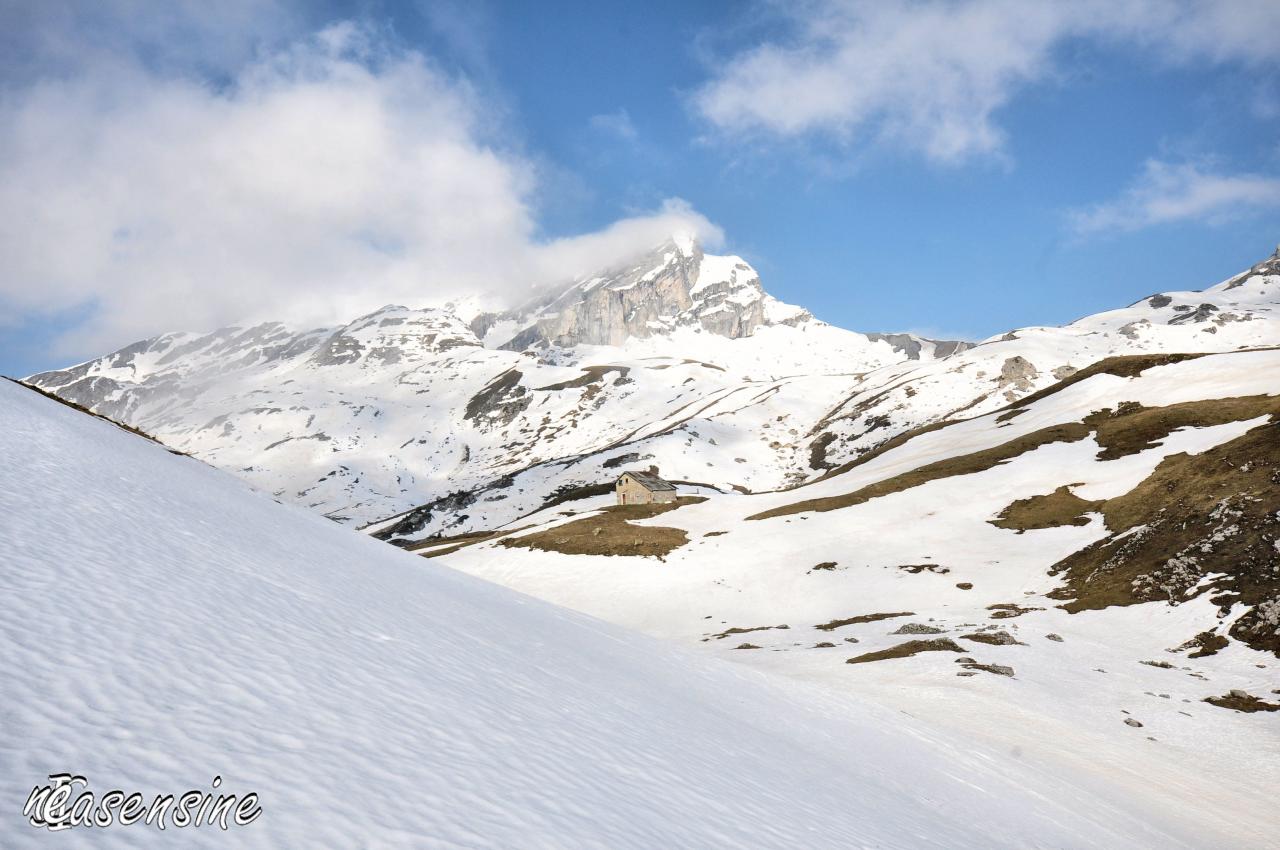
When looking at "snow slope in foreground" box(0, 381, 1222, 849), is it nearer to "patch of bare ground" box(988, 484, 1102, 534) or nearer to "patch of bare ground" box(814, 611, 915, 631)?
"patch of bare ground" box(814, 611, 915, 631)

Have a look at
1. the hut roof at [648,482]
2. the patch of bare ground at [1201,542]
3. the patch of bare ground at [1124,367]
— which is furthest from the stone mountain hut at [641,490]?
the patch of bare ground at [1201,542]

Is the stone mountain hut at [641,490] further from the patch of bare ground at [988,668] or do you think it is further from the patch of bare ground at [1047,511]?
the patch of bare ground at [988,668]

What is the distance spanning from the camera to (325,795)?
4352 mm

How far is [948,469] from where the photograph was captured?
225ft

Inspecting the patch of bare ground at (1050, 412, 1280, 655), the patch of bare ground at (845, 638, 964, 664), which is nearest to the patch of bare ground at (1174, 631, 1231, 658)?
the patch of bare ground at (1050, 412, 1280, 655)

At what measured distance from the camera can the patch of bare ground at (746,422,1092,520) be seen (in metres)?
66.5

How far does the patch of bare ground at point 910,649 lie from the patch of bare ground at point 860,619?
7.61 meters

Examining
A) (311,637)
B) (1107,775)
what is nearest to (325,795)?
(311,637)

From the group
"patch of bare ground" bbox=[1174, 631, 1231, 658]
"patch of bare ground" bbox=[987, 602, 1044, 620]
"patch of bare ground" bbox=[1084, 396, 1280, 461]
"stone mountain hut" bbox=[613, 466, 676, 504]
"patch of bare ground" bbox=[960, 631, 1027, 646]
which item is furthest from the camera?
"stone mountain hut" bbox=[613, 466, 676, 504]

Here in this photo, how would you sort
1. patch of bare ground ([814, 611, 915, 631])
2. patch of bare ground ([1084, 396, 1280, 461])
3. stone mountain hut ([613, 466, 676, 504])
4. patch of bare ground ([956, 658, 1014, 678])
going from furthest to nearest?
stone mountain hut ([613, 466, 676, 504])
patch of bare ground ([1084, 396, 1280, 461])
patch of bare ground ([814, 611, 915, 631])
patch of bare ground ([956, 658, 1014, 678])

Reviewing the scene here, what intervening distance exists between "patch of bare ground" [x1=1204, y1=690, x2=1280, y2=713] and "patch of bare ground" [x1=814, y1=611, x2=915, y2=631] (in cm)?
1638

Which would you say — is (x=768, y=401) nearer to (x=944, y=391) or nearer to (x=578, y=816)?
(x=944, y=391)

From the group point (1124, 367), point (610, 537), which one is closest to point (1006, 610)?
point (610, 537)

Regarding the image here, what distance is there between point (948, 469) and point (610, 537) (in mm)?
36123
